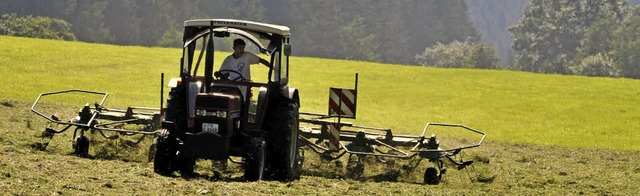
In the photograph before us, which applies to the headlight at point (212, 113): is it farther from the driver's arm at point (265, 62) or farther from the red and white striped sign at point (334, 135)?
the red and white striped sign at point (334, 135)

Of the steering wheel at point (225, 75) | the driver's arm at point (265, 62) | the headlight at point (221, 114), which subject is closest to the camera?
the headlight at point (221, 114)

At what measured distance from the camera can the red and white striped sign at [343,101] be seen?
20.6 meters

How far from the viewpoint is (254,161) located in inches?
632

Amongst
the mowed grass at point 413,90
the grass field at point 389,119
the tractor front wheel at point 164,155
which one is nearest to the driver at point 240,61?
the grass field at point 389,119

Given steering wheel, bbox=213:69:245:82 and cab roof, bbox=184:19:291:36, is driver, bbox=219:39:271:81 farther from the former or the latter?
cab roof, bbox=184:19:291:36

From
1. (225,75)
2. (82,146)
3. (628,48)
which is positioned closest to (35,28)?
(628,48)

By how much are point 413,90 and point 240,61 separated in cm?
2702

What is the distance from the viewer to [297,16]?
135m

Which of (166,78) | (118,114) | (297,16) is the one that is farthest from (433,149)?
(297,16)

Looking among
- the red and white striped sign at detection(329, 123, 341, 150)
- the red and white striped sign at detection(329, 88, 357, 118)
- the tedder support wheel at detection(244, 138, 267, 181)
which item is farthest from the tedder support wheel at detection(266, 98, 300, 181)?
the red and white striped sign at detection(329, 88, 357, 118)

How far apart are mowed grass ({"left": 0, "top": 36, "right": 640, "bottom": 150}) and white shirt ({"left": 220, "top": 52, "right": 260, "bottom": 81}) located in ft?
48.1

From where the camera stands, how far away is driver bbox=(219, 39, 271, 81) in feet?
55.9

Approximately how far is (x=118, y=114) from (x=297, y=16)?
114627mm

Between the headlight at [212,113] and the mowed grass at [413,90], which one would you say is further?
the mowed grass at [413,90]
